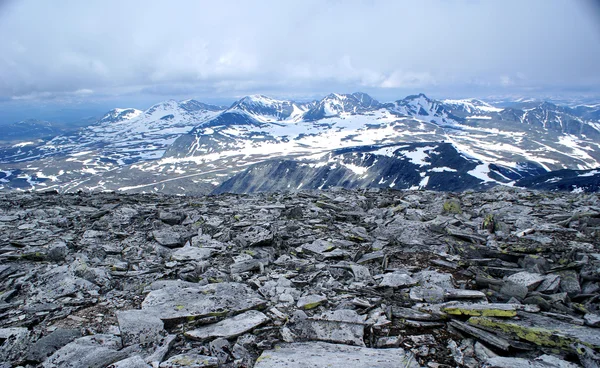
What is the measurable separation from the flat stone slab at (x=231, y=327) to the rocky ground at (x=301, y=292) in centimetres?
3

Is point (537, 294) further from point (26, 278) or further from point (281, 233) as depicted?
point (26, 278)

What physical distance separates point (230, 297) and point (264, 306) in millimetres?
916

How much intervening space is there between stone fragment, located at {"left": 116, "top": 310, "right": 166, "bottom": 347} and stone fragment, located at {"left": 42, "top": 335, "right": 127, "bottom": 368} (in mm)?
231

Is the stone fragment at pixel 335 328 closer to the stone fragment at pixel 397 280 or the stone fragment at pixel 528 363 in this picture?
the stone fragment at pixel 397 280

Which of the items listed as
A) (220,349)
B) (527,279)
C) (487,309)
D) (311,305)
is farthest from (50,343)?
(527,279)

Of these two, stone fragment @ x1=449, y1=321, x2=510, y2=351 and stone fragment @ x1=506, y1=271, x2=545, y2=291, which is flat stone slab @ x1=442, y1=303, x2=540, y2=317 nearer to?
stone fragment @ x1=449, y1=321, x2=510, y2=351

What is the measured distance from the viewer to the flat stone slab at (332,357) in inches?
213

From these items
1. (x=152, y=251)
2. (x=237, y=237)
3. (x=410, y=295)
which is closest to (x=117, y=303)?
(x=152, y=251)

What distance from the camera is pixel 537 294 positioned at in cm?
809

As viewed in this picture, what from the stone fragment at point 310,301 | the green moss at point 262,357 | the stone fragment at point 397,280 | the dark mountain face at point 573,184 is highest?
A: the green moss at point 262,357

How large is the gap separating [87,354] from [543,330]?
844cm

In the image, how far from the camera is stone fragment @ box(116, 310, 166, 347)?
6.30 metres

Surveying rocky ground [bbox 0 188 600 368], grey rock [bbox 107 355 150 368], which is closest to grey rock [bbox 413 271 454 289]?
rocky ground [bbox 0 188 600 368]

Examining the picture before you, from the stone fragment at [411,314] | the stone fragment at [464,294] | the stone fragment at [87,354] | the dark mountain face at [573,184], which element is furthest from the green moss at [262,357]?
the dark mountain face at [573,184]
